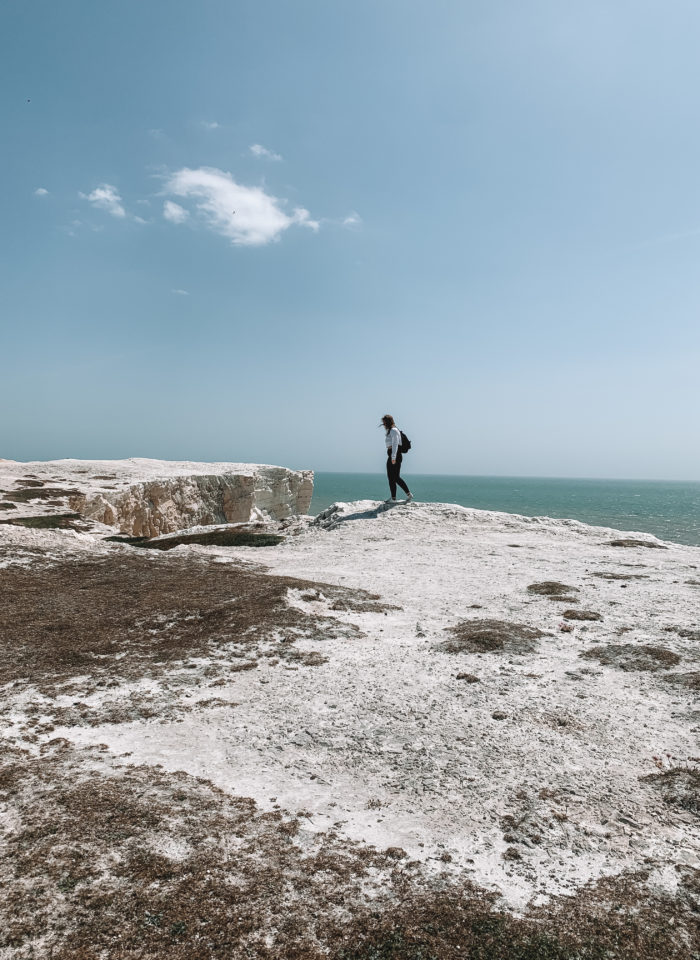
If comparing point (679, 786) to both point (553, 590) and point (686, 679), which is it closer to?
point (686, 679)

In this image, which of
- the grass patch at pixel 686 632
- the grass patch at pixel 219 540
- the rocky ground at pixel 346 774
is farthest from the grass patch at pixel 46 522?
the grass patch at pixel 686 632

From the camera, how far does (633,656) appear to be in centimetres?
744

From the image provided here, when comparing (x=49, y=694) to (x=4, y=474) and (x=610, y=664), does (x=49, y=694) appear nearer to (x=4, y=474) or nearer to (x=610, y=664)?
(x=610, y=664)

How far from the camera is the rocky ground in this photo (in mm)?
3107

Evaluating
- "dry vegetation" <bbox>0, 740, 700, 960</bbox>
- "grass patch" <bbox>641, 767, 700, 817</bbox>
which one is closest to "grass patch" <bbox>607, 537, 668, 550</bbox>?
"grass patch" <bbox>641, 767, 700, 817</bbox>

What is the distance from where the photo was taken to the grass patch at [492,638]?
25.6 ft

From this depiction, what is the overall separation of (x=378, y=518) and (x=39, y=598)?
13694 mm

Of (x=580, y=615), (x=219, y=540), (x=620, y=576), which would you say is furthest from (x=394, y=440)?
(x=580, y=615)

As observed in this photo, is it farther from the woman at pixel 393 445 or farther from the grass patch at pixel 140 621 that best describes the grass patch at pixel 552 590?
the woman at pixel 393 445

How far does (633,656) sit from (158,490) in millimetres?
39324

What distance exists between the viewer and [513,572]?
43.9 feet

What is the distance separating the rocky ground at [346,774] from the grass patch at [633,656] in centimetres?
4

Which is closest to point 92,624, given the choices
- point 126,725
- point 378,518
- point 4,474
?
point 126,725

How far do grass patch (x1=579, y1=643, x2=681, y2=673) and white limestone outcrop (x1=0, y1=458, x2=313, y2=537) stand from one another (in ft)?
80.2
